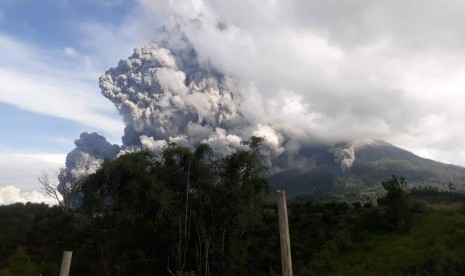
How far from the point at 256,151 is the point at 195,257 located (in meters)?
9.44

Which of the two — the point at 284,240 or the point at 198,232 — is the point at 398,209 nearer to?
the point at 198,232

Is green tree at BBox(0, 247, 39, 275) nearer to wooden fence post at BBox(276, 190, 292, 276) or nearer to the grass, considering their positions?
the grass

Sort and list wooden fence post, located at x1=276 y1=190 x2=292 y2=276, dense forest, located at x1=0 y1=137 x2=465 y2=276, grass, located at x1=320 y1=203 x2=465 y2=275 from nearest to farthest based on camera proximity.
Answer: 1. wooden fence post, located at x1=276 y1=190 x2=292 y2=276
2. grass, located at x1=320 y1=203 x2=465 y2=275
3. dense forest, located at x1=0 y1=137 x2=465 y2=276

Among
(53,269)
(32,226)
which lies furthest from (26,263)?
(32,226)

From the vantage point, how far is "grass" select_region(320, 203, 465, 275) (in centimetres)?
2556

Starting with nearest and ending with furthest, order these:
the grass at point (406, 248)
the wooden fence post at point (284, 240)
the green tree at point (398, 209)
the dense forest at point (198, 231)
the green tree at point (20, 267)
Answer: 1. the wooden fence post at point (284, 240)
2. the grass at point (406, 248)
3. the green tree at point (20, 267)
4. the dense forest at point (198, 231)
5. the green tree at point (398, 209)

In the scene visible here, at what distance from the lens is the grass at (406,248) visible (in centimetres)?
2556

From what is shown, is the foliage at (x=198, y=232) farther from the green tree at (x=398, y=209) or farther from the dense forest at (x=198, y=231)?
the green tree at (x=398, y=209)

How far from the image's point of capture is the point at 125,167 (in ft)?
94.3

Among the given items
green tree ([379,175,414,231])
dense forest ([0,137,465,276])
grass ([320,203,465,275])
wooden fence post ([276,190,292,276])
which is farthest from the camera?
green tree ([379,175,414,231])

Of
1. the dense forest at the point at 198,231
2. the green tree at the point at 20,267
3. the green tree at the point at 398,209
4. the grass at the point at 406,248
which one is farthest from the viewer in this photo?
the green tree at the point at 398,209

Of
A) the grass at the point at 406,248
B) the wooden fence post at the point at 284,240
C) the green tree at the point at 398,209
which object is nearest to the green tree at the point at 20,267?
the grass at the point at 406,248

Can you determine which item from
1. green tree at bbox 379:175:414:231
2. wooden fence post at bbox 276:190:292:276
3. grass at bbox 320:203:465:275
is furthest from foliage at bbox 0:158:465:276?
wooden fence post at bbox 276:190:292:276

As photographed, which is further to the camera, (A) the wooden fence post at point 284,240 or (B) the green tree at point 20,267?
(B) the green tree at point 20,267
